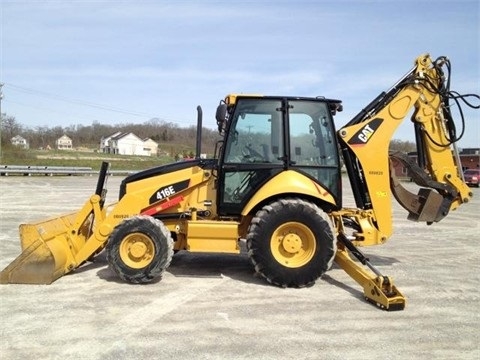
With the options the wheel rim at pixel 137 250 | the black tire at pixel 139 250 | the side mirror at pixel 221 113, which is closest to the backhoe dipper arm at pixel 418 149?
the side mirror at pixel 221 113

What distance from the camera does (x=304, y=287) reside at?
241 inches

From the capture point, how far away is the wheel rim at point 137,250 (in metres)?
6.22

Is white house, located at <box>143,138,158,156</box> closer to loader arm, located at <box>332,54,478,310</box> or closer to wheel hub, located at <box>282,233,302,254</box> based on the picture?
loader arm, located at <box>332,54,478,310</box>

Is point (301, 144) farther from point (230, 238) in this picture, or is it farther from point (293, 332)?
point (293, 332)

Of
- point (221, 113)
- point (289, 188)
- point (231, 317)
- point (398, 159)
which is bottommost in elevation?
point (231, 317)

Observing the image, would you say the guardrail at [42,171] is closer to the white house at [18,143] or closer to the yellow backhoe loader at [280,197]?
the white house at [18,143]

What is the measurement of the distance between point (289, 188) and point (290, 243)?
2.34 feet

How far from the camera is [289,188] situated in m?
6.20

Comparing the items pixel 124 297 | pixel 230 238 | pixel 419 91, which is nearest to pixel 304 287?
pixel 230 238

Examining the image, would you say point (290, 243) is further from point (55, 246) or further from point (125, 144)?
point (125, 144)

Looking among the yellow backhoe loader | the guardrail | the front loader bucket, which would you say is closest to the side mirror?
the yellow backhoe loader

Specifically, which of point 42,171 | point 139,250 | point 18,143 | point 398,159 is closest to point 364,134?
point 398,159

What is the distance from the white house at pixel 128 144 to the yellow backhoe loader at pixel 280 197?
96869 mm

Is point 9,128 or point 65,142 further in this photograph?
point 65,142
